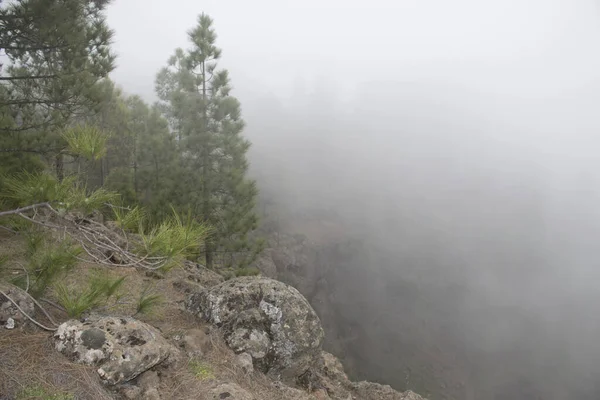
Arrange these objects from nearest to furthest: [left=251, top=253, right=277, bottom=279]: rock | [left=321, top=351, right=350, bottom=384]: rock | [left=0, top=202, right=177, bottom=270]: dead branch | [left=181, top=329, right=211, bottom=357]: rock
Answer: [left=0, top=202, right=177, bottom=270]: dead branch → [left=181, top=329, right=211, bottom=357]: rock → [left=321, top=351, right=350, bottom=384]: rock → [left=251, top=253, right=277, bottom=279]: rock

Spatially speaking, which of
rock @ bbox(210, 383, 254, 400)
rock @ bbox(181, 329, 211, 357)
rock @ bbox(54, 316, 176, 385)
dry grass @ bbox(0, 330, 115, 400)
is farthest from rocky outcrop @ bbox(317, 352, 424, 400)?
dry grass @ bbox(0, 330, 115, 400)

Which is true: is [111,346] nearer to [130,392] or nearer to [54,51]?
[130,392]

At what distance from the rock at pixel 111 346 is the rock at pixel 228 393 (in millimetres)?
604

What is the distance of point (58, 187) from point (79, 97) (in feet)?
14.5

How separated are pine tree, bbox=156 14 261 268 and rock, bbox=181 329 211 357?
7.61 meters

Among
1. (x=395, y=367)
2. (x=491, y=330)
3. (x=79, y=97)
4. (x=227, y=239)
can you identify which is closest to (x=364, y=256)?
(x=395, y=367)

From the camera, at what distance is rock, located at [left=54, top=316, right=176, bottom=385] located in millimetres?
2594

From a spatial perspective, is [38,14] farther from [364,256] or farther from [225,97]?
[364,256]

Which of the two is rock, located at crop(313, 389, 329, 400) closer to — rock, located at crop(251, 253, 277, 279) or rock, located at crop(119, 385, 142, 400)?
rock, located at crop(119, 385, 142, 400)

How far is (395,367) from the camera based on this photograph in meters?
41.1

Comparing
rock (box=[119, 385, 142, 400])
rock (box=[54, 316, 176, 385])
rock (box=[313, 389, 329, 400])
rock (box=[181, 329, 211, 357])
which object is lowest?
rock (box=[313, 389, 329, 400])

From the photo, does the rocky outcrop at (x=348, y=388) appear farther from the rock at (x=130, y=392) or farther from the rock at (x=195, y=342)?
the rock at (x=130, y=392)

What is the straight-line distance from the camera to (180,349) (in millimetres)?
3457

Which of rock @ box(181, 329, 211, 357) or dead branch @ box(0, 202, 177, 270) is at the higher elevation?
dead branch @ box(0, 202, 177, 270)
